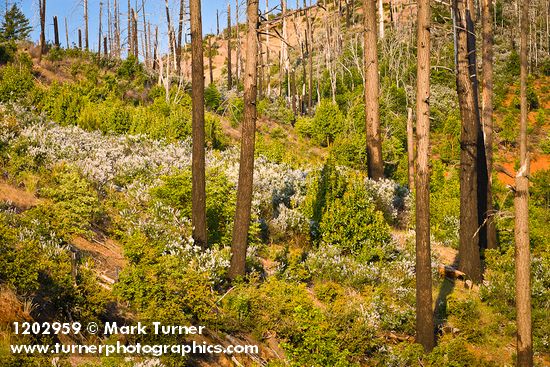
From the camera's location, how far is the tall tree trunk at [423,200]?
9.49 meters

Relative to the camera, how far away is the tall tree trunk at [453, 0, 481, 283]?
13.0m

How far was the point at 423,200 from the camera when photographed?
9.65m

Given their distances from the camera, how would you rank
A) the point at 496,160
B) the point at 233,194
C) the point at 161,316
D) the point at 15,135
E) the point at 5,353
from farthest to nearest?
1. the point at 496,160
2. the point at 15,135
3. the point at 233,194
4. the point at 161,316
5. the point at 5,353

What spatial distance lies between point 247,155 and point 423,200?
3.32 m

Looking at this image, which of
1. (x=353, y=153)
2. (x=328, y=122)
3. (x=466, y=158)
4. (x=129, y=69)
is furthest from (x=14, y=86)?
(x=466, y=158)

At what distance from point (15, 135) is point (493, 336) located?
1236cm

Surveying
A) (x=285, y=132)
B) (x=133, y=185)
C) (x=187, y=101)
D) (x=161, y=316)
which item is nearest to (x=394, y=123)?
(x=285, y=132)

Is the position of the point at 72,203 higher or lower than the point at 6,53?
lower

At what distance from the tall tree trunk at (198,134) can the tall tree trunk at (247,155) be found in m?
0.98

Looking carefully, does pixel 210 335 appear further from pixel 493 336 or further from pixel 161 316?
pixel 493 336

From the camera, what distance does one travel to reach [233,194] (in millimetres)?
12000

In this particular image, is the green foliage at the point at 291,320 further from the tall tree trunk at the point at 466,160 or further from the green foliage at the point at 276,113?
the green foliage at the point at 276,113

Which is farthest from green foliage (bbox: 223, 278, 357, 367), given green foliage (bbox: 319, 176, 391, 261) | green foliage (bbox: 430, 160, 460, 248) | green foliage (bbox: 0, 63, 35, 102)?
green foliage (bbox: 0, 63, 35, 102)

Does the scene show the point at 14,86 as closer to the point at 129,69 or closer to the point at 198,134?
the point at 198,134
